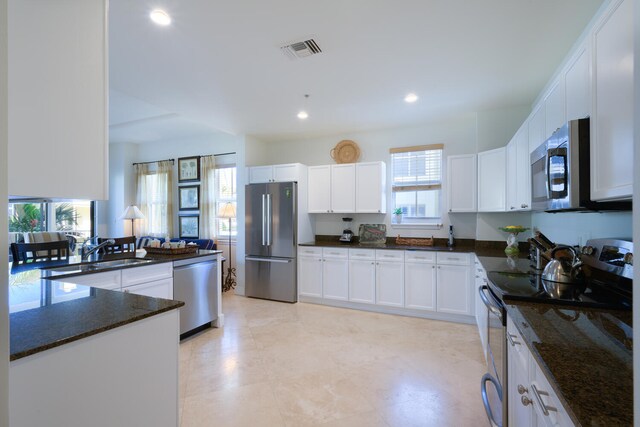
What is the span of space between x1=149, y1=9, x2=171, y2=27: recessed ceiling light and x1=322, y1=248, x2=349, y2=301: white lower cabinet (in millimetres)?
3199

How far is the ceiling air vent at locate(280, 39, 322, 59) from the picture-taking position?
2311 mm

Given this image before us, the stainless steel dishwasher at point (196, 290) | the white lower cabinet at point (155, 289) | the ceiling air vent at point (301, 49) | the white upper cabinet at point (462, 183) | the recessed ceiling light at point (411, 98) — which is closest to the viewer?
the ceiling air vent at point (301, 49)

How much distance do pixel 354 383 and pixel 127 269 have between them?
209 centimetres

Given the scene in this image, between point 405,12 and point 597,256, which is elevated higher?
point 405,12

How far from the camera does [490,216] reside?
3861 mm

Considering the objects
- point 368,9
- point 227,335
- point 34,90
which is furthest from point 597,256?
point 227,335

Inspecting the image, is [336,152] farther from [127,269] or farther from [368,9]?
[127,269]

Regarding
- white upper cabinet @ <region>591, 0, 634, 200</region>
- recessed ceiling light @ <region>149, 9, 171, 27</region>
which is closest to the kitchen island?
recessed ceiling light @ <region>149, 9, 171, 27</region>

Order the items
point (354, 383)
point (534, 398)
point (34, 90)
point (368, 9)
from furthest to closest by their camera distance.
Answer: point (354, 383) < point (368, 9) < point (534, 398) < point (34, 90)

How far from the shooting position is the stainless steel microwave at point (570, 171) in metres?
1.43

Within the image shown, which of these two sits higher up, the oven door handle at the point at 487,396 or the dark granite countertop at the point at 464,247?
the dark granite countertop at the point at 464,247

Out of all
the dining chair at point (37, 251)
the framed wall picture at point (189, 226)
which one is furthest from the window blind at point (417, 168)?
the dining chair at point (37, 251)

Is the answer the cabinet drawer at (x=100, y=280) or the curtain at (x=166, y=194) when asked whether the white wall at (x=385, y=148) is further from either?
the cabinet drawer at (x=100, y=280)

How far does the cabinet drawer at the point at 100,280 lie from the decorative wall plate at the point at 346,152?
3.45m
